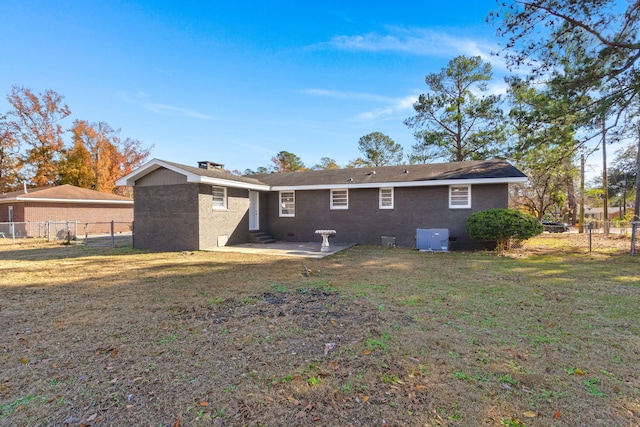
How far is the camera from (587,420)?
2.21 meters

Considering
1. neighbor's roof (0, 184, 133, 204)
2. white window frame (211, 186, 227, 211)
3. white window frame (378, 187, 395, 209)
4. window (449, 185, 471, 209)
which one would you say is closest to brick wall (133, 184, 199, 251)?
white window frame (211, 186, 227, 211)

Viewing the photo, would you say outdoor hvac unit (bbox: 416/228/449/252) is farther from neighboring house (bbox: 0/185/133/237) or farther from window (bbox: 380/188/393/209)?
neighboring house (bbox: 0/185/133/237)

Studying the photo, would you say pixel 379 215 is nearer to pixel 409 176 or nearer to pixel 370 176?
pixel 370 176

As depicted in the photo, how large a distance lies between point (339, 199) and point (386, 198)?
213cm

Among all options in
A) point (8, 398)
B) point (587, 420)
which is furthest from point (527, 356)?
point (8, 398)

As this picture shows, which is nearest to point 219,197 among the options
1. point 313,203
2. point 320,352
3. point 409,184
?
point 313,203

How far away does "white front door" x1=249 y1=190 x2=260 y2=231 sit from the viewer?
14.4 metres

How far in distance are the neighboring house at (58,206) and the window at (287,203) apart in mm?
10250

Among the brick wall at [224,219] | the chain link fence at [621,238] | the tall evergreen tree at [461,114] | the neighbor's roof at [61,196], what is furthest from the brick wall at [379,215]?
the neighbor's roof at [61,196]

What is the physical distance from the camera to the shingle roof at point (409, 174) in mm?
11883

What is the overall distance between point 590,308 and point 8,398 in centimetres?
719

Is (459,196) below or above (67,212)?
above

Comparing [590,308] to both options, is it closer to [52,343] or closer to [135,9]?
[52,343]

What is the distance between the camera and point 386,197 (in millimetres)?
13445
